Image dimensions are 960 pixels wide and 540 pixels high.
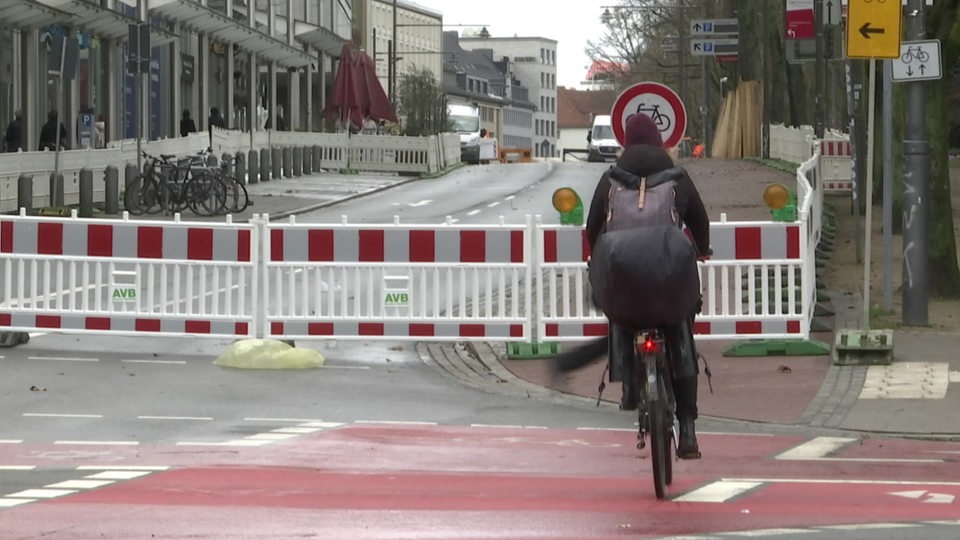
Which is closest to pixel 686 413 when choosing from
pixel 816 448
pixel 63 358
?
pixel 816 448

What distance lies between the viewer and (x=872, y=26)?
15188 mm

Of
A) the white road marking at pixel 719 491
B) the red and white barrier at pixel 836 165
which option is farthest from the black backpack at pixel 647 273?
the red and white barrier at pixel 836 165

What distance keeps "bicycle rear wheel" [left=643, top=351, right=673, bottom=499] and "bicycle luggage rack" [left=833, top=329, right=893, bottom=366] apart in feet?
20.5

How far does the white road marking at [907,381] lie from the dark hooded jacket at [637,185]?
4.41 metres

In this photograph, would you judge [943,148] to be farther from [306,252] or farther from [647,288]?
[647,288]

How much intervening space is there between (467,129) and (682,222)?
80.4 meters

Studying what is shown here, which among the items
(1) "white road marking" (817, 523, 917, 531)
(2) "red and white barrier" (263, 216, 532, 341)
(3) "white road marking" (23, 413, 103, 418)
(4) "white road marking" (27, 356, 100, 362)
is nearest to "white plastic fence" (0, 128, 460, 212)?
(4) "white road marking" (27, 356, 100, 362)

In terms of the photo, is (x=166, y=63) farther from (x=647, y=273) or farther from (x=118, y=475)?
(x=647, y=273)

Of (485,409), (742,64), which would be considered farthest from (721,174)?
(485,409)

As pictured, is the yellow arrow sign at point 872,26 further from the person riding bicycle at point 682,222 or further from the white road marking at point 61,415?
the white road marking at point 61,415

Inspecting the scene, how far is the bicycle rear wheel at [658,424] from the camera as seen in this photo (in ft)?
28.0

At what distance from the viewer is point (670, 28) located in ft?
296

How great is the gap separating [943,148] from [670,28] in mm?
70942

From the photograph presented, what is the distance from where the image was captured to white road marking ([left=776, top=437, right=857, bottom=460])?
10.4 meters
